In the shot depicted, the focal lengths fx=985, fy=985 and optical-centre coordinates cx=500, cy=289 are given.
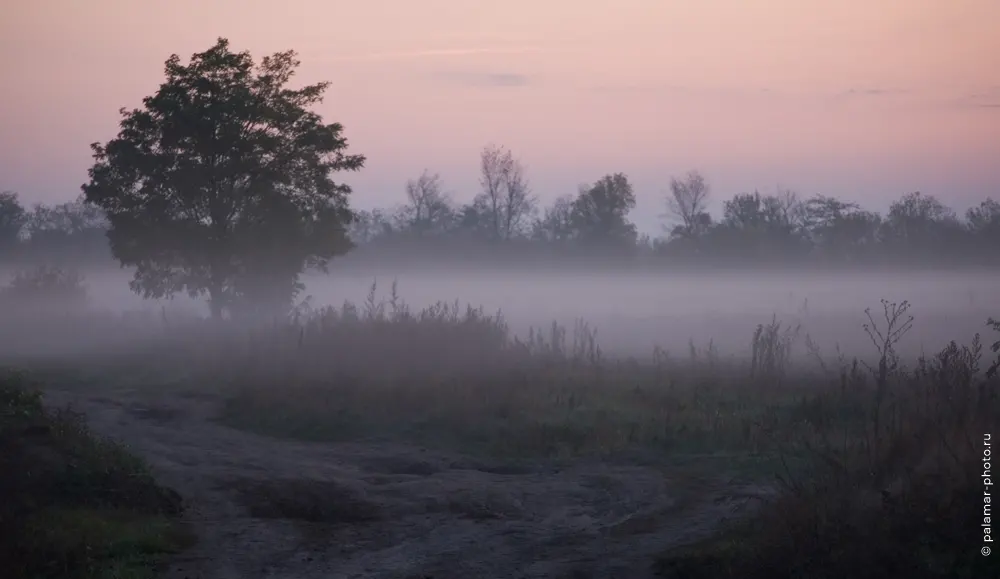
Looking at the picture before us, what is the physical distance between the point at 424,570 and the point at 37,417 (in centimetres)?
660

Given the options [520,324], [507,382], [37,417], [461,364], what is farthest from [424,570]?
[520,324]

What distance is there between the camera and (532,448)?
602 inches

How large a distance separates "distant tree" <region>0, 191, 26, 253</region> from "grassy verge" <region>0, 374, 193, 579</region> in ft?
225

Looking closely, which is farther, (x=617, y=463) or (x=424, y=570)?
(x=617, y=463)

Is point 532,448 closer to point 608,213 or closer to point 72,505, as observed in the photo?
point 72,505

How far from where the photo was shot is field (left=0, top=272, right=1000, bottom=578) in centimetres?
865

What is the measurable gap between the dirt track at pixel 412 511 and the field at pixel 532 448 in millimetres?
43

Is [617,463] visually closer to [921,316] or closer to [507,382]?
[507,382]

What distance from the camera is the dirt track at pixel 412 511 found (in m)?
9.23

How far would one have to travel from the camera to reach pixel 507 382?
762 inches

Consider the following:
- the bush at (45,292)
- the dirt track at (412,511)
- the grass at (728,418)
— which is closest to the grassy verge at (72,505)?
the dirt track at (412,511)

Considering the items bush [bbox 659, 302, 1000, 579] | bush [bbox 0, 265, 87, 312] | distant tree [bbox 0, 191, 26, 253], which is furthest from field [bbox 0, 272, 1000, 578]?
distant tree [bbox 0, 191, 26, 253]

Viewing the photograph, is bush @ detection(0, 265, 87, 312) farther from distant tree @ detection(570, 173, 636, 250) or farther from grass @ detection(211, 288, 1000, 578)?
distant tree @ detection(570, 173, 636, 250)

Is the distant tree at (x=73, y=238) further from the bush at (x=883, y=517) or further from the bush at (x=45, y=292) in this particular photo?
the bush at (x=883, y=517)
